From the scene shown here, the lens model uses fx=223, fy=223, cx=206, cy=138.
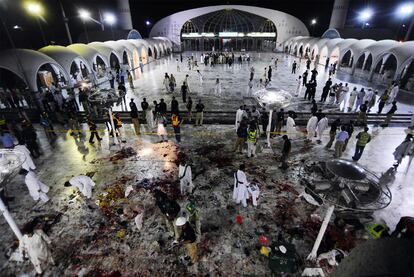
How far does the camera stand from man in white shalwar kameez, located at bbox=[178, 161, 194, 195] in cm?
730

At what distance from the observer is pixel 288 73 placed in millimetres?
25281

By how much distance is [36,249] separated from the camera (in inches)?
196

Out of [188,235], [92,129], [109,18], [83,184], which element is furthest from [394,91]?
[109,18]

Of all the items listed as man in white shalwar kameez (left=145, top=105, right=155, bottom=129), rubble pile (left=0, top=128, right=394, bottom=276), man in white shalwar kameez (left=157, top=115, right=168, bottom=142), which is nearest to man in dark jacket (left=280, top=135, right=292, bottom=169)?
rubble pile (left=0, top=128, right=394, bottom=276)

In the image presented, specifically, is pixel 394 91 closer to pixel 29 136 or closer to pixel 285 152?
pixel 285 152

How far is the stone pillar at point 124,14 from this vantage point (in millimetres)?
42619

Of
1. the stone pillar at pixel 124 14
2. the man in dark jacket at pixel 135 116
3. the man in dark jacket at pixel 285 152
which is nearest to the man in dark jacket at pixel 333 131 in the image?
the man in dark jacket at pixel 285 152

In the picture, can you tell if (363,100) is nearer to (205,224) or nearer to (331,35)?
(205,224)

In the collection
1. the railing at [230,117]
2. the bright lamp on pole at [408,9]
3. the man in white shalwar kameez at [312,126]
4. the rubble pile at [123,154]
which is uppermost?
the bright lamp on pole at [408,9]

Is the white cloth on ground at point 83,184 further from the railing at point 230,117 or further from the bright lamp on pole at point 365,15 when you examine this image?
the bright lamp on pole at point 365,15

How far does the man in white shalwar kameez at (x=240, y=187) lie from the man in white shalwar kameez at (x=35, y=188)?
639 centimetres

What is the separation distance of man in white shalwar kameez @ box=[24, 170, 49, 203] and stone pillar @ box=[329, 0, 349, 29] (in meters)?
51.3

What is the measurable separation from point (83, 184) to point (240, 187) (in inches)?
205

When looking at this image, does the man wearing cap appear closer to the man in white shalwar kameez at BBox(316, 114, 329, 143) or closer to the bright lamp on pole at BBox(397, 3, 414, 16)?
the man in white shalwar kameez at BBox(316, 114, 329, 143)
